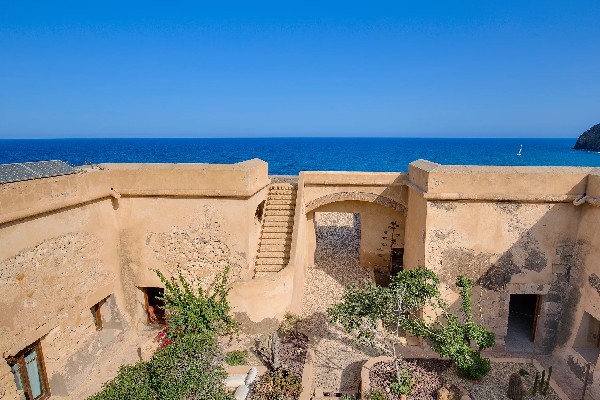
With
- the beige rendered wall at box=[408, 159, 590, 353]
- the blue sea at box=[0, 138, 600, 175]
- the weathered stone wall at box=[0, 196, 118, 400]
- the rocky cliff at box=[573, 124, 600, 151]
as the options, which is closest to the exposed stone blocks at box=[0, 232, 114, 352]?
the weathered stone wall at box=[0, 196, 118, 400]

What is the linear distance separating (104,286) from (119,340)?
5.58 ft

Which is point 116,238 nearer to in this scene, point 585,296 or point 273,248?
point 273,248

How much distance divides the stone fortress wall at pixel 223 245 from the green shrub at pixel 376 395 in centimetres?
311

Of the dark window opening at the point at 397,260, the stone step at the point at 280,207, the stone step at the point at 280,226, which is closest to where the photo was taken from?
the stone step at the point at 280,226

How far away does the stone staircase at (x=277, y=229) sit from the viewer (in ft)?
36.6

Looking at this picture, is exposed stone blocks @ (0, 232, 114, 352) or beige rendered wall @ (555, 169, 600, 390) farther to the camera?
beige rendered wall @ (555, 169, 600, 390)

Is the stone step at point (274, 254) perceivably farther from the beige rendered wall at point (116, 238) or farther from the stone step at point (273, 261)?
the beige rendered wall at point (116, 238)

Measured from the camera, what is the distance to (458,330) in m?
7.68

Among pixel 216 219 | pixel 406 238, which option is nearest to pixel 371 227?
pixel 406 238

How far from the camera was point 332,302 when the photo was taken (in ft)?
40.3

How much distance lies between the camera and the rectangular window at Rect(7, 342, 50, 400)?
7.71 meters

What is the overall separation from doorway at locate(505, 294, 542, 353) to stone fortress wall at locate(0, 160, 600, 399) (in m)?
0.33

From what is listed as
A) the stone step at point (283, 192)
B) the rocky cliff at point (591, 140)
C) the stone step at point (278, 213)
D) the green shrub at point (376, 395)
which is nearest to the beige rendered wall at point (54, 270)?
the stone step at point (278, 213)

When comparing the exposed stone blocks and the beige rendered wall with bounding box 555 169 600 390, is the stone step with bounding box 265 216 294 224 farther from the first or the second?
the beige rendered wall with bounding box 555 169 600 390
